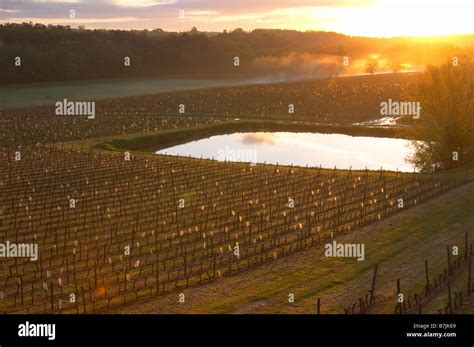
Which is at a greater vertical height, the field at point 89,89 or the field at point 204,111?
the field at point 89,89

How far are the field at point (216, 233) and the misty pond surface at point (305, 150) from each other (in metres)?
7.76

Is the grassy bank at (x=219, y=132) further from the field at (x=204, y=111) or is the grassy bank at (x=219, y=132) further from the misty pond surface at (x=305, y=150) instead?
the field at (x=204, y=111)

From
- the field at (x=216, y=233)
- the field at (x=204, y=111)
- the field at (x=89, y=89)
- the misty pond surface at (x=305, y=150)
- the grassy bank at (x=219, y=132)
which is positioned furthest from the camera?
the field at (x=89, y=89)

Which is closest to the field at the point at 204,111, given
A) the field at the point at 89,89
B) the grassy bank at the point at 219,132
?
the grassy bank at the point at 219,132

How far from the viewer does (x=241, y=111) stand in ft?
→ 267

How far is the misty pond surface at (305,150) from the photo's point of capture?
50.3 meters

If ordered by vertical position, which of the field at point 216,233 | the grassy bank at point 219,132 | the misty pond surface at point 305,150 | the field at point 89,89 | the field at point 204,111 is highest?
the field at point 89,89

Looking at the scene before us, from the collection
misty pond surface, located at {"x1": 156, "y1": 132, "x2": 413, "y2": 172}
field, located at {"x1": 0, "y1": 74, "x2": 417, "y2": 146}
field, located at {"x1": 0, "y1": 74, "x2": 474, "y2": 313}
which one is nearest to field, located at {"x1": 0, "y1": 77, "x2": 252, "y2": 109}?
field, located at {"x1": 0, "y1": 74, "x2": 417, "y2": 146}

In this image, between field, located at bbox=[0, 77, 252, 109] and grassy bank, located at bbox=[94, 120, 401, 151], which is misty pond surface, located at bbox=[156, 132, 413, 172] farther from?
field, located at bbox=[0, 77, 252, 109]

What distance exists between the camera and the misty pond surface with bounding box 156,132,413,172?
5034 cm

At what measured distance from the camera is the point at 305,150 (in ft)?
187

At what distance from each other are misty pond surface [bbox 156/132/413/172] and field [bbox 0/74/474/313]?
7760 millimetres
